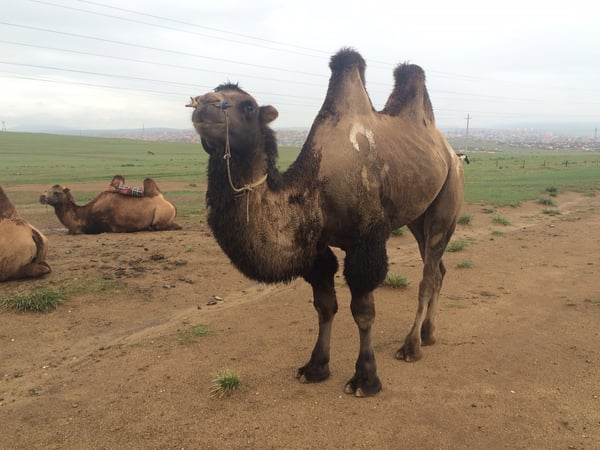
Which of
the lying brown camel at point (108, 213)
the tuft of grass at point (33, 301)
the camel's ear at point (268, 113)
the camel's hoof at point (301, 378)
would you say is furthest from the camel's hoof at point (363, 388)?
the lying brown camel at point (108, 213)

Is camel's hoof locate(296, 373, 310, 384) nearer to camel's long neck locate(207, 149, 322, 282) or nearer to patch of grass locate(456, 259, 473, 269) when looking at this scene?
camel's long neck locate(207, 149, 322, 282)

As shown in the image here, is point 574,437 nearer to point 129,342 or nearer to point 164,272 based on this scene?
point 129,342

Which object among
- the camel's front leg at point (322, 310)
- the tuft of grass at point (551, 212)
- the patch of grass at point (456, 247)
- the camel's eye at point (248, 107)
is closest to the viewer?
the camel's eye at point (248, 107)

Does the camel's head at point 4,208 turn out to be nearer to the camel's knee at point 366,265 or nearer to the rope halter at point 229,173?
the rope halter at point 229,173

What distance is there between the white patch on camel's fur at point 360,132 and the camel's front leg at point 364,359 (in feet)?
4.63

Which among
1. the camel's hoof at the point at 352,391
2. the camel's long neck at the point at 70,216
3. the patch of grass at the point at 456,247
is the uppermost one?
the camel's long neck at the point at 70,216

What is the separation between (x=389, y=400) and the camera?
4.26 meters

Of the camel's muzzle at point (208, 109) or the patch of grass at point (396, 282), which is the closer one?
the camel's muzzle at point (208, 109)

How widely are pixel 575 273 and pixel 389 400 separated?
5.91 m

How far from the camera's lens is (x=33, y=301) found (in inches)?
247

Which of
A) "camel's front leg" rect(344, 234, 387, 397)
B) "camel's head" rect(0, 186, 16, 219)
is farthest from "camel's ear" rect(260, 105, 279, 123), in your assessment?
"camel's head" rect(0, 186, 16, 219)

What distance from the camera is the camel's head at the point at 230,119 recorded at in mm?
3330

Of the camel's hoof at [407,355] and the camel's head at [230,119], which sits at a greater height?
the camel's head at [230,119]

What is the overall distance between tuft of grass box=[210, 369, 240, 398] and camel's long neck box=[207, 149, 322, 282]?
1198 millimetres
